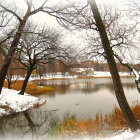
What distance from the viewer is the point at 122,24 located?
6.95 m

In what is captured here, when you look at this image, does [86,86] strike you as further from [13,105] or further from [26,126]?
[26,126]

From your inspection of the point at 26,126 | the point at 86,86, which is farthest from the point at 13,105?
the point at 86,86

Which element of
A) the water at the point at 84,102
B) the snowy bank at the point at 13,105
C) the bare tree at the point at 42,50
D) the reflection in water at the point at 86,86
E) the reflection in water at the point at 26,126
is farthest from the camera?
the reflection in water at the point at 86,86

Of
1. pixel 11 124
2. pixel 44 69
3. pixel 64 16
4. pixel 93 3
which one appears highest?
pixel 64 16

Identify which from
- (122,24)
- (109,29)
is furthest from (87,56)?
(122,24)

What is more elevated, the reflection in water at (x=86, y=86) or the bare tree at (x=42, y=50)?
the bare tree at (x=42, y=50)

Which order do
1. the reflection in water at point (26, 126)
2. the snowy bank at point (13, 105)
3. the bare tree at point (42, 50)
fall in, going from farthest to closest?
the bare tree at point (42, 50), the snowy bank at point (13, 105), the reflection in water at point (26, 126)

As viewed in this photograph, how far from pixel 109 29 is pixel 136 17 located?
1.71 m

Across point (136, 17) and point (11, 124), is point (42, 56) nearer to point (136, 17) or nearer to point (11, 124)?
point (11, 124)

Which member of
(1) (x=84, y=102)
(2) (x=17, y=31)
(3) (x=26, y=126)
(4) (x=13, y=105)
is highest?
(2) (x=17, y=31)

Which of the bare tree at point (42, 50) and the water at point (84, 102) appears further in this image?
the bare tree at point (42, 50)

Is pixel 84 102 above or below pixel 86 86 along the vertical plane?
below

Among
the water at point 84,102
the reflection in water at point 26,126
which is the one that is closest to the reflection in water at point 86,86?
the water at point 84,102

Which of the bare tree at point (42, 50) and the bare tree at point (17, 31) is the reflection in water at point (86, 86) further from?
the bare tree at point (17, 31)
